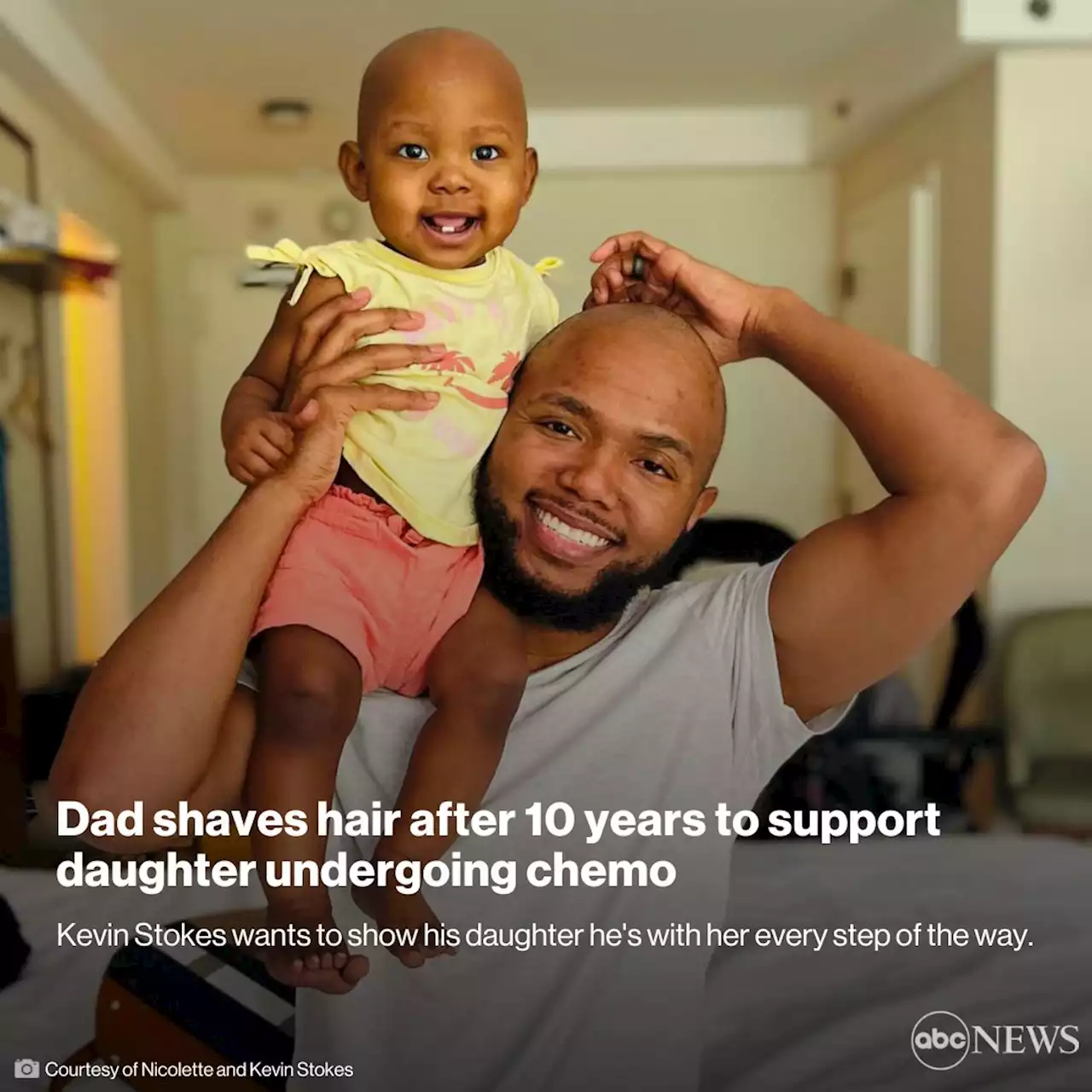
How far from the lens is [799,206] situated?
20.8 inches

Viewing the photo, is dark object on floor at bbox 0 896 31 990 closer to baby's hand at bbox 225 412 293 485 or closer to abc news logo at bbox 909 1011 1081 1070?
baby's hand at bbox 225 412 293 485

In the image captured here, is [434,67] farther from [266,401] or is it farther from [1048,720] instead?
[1048,720]

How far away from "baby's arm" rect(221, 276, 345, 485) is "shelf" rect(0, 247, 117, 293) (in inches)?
5.8

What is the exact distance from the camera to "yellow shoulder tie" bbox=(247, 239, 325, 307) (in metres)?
0.39

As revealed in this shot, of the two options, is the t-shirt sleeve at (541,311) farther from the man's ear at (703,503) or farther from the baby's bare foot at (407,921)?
the baby's bare foot at (407,921)

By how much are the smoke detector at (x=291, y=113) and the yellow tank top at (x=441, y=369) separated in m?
0.11

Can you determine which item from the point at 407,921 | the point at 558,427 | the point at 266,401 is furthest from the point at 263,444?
the point at 407,921

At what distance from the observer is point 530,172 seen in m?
0.42

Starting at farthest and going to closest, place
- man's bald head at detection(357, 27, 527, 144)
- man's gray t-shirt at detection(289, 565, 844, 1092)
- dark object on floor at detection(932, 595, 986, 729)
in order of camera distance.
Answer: dark object on floor at detection(932, 595, 986, 729) < man's gray t-shirt at detection(289, 565, 844, 1092) < man's bald head at detection(357, 27, 527, 144)

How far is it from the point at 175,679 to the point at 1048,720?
53cm

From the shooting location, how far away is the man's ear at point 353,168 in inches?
15.8

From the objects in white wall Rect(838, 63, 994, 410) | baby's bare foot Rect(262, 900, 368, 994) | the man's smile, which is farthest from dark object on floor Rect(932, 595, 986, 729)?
baby's bare foot Rect(262, 900, 368, 994)

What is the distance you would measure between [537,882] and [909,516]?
26cm

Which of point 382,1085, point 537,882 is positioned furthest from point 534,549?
point 382,1085
